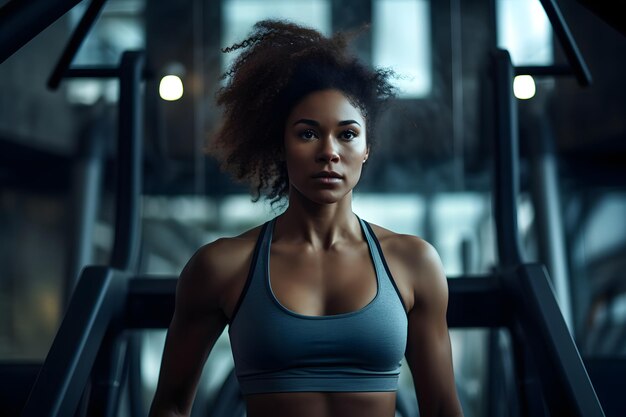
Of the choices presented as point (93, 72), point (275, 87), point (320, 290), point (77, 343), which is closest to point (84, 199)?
point (93, 72)

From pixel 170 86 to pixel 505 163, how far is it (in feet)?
3.23

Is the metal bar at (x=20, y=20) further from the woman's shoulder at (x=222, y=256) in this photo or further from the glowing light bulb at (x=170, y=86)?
the glowing light bulb at (x=170, y=86)

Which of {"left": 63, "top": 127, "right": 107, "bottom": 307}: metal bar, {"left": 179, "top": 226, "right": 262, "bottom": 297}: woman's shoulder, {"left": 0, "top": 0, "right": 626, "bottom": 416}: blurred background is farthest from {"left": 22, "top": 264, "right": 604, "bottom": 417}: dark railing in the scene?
{"left": 0, "top": 0, "right": 626, "bottom": 416}: blurred background

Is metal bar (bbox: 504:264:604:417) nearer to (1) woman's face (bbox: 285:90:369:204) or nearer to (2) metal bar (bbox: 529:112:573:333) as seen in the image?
(1) woman's face (bbox: 285:90:369:204)

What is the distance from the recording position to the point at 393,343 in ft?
3.79

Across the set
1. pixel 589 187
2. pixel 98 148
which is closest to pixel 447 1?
pixel 589 187

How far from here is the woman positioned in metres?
1.14

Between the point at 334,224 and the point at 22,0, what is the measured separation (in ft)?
1.92

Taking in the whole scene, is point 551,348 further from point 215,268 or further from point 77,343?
point 77,343

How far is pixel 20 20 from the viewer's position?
895 mm

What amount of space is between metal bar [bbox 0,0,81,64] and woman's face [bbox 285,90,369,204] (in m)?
0.43

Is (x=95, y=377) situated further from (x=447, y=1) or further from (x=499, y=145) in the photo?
(x=447, y=1)

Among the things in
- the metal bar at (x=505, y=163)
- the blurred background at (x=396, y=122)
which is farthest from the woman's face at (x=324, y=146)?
the blurred background at (x=396, y=122)

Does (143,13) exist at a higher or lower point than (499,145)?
higher
